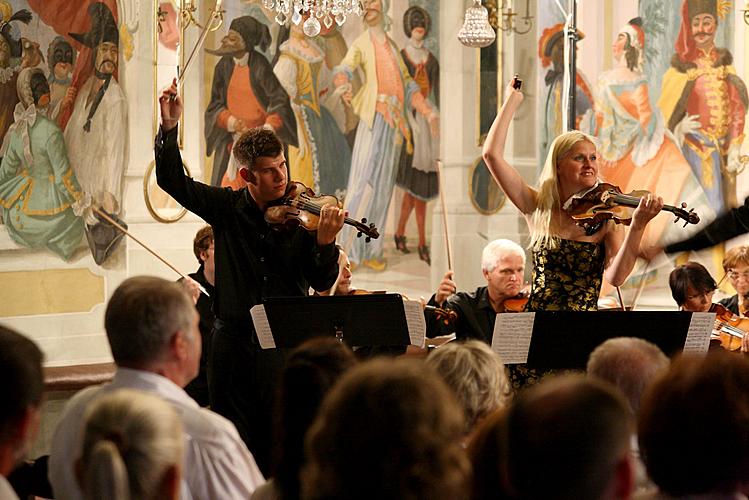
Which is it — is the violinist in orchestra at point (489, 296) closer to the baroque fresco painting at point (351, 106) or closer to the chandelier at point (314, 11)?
the chandelier at point (314, 11)

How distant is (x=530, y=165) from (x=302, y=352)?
7673mm

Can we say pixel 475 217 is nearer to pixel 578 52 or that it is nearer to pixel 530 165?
pixel 530 165

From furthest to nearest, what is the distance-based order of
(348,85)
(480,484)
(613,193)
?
(348,85) < (613,193) < (480,484)

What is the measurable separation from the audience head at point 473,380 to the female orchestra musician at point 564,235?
193 centimetres

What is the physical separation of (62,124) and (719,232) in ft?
16.1

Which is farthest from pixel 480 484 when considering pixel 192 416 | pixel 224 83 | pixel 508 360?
pixel 224 83

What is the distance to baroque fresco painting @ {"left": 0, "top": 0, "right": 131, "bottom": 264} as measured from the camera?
7.69 m

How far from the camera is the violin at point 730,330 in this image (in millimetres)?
6227

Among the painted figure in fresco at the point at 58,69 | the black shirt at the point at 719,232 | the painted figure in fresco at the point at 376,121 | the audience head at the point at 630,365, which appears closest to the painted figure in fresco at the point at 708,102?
the painted figure in fresco at the point at 376,121

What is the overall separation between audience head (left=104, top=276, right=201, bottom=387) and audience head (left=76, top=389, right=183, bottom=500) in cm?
82

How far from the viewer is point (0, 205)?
7637mm

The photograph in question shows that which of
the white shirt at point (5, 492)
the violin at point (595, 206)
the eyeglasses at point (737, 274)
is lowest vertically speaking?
the eyeglasses at point (737, 274)

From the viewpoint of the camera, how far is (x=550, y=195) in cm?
489

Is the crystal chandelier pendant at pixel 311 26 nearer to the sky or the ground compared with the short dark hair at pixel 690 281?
nearer to the sky
